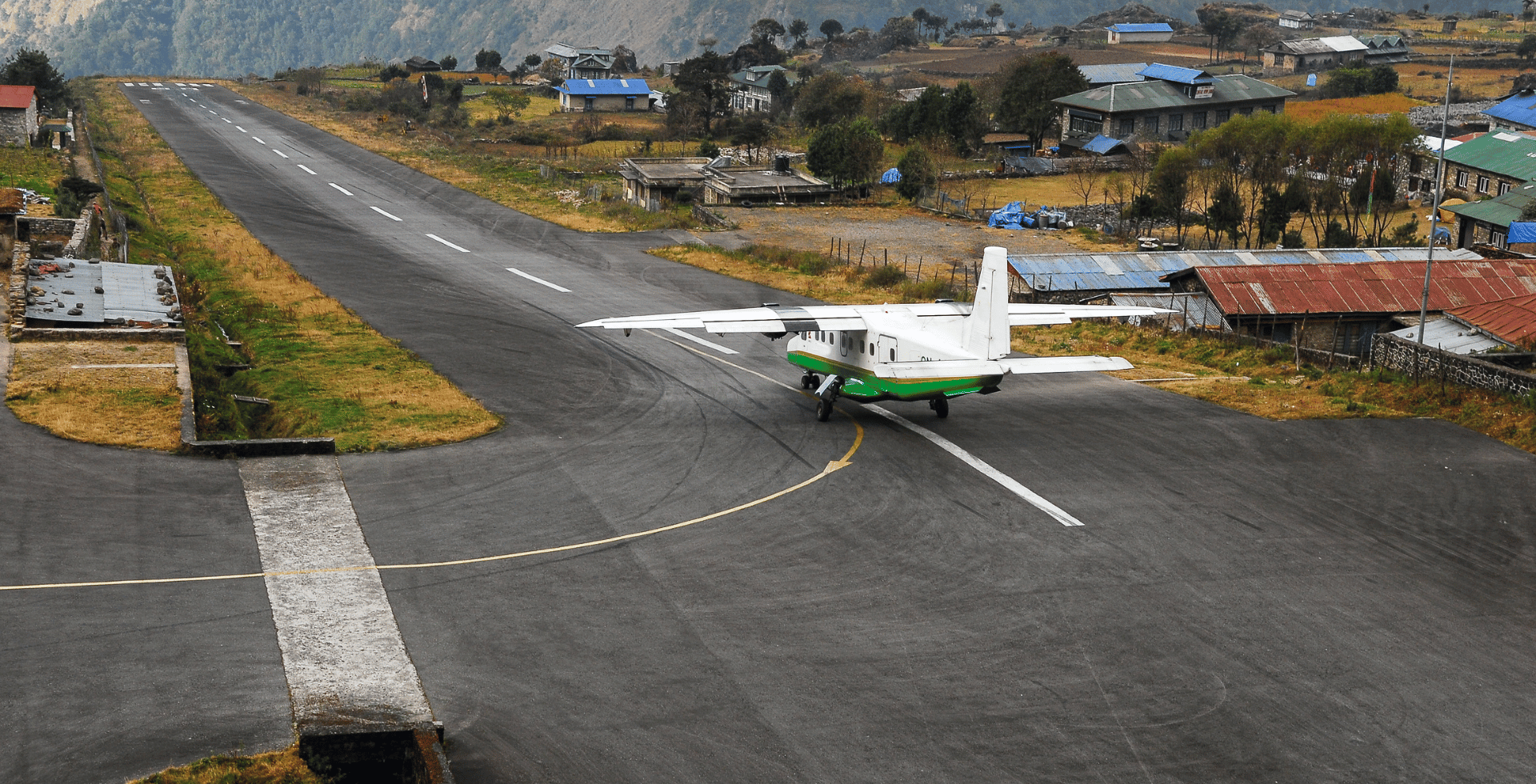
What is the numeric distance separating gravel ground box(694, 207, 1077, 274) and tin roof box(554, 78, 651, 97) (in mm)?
81390

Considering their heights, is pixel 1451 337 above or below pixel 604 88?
below

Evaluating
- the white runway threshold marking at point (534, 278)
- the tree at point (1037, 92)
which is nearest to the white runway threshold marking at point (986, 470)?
the white runway threshold marking at point (534, 278)

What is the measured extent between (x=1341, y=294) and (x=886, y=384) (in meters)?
29.4

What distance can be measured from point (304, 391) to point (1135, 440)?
2725 cm

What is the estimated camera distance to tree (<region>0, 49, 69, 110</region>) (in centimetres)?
11188

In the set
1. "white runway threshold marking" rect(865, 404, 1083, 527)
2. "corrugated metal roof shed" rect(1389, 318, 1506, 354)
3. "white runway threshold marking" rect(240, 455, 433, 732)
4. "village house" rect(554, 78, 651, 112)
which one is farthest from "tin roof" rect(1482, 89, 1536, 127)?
"white runway threshold marking" rect(240, 455, 433, 732)

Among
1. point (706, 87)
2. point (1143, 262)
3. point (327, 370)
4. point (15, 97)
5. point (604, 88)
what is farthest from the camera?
point (604, 88)

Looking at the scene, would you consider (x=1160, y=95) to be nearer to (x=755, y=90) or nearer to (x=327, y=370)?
(x=755, y=90)

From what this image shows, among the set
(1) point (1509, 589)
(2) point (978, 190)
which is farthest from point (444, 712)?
(2) point (978, 190)

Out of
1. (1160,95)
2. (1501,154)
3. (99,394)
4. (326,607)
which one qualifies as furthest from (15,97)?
(1501,154)

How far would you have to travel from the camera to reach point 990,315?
34594 mm

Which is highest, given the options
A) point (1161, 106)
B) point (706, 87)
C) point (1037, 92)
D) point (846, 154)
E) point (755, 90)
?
point (755, 90)

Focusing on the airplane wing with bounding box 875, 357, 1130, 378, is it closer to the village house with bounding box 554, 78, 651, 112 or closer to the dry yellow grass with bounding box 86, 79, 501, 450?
the dry yellow grass with bounding box 86, 79, 501, 450

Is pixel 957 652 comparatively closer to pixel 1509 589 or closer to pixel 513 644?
pixel 513 644
